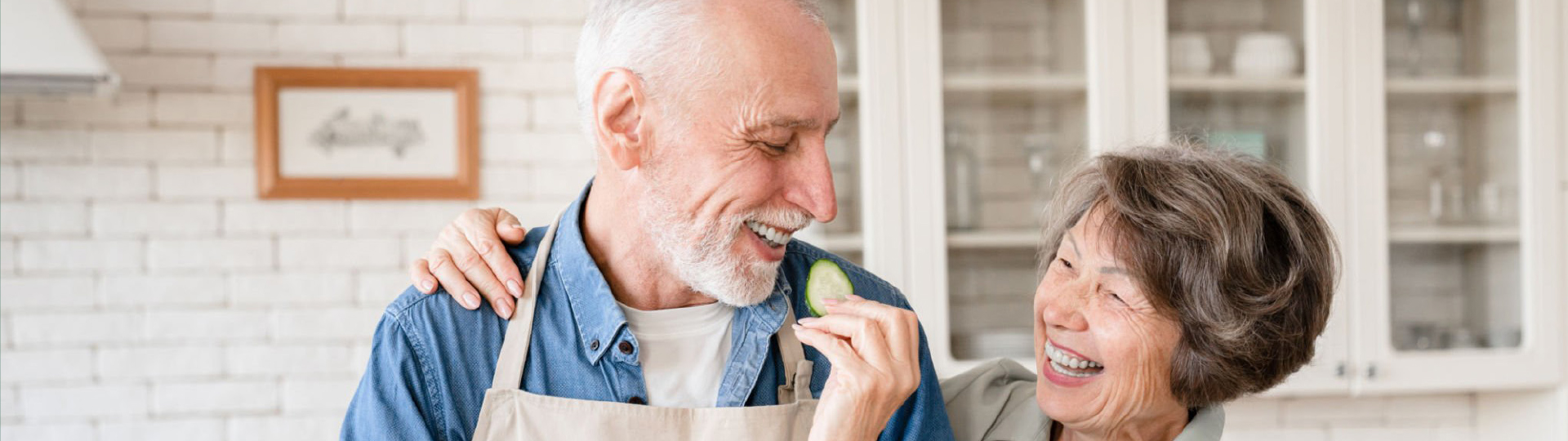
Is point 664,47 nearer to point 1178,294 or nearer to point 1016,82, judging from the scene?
point 1178,294

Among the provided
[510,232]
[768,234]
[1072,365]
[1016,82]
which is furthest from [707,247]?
[1016,82]

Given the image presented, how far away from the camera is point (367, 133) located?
8.99 ft

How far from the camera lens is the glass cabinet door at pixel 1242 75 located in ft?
9.21

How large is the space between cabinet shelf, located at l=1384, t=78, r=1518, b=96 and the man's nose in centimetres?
219

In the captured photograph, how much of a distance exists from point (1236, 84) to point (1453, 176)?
2.16 feet

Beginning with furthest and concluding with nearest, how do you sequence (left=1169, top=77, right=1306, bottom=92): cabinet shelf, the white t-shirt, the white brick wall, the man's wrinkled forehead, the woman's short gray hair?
(left=1169, top=77, right=1306, bottom=92): cabinet shelf → the white brick wall → the woman's short gray hair → the white t-shirt → the man's wrinkled forehead

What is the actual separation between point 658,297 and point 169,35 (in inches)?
74.3

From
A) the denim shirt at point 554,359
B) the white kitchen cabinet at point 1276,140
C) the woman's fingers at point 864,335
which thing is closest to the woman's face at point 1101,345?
the denim shirt at point 554,359

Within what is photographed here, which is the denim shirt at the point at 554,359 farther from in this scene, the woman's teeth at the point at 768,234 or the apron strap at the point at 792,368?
the woman's teeth at the point at 768,234

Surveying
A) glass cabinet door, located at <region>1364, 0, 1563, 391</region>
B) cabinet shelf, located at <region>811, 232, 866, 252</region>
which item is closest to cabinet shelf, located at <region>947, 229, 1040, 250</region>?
cabinet shelf, located at <region>811, 232, 866, 252</region>

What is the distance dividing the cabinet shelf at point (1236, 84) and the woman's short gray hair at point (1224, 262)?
3.75 ft

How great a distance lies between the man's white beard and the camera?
1313mm

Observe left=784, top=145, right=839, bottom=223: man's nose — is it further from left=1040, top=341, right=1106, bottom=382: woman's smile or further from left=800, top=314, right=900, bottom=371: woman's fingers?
left=1040, top=341, right=1106, bottom=382: woman's smile

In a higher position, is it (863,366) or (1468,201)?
(1468,201)
